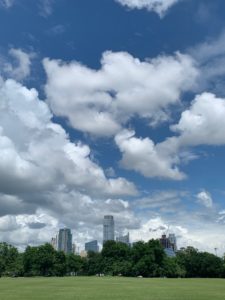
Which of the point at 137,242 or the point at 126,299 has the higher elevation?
the point at 137,242

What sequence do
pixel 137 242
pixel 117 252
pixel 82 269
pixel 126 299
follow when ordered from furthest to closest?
pixel 82 269 < pixel 117 252 < pixel 137 242 < pixel 126 299

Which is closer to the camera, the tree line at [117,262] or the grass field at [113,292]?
the grass field at [113,292]

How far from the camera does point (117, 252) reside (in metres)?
157

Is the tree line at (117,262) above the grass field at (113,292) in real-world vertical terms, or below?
above

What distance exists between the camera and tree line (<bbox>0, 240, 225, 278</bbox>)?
137750 mm

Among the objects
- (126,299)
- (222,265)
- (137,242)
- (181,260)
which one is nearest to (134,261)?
(137,242)

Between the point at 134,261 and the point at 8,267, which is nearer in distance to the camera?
the point at 134,261

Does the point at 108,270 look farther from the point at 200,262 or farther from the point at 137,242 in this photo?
the point at 200,262

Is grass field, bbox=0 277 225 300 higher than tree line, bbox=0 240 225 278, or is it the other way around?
tree line, bbox=0 240 225 278

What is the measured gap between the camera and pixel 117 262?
153875 millimetres

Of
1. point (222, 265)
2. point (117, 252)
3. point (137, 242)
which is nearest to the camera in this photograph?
point (222, 265)

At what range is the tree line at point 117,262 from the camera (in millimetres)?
137750

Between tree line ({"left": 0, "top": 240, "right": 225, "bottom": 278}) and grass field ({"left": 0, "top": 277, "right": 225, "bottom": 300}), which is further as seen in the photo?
tree line ({"left": 0, "top": 240, "right": 225, "bottom": 278})

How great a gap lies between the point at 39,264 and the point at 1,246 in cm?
1677
